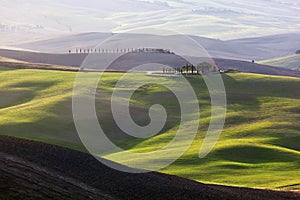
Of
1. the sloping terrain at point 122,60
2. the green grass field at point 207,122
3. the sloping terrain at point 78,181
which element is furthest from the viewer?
the sloping terrain at point 122,60

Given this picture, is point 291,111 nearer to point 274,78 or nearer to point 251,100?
point 251,100

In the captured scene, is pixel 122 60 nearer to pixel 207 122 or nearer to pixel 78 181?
pixel 207 122

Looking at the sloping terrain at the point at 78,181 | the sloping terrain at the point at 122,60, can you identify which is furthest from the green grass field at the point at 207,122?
the sloping terrain at the point at 122,60

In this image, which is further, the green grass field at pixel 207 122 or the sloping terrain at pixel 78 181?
the green grass field at pixel 207 122

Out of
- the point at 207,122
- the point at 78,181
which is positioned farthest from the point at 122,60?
the point at 78,181

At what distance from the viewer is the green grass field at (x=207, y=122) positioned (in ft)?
178

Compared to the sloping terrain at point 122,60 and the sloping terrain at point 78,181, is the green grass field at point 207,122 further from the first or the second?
the sloping terrain at point 122,60

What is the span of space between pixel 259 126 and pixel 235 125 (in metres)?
3.68

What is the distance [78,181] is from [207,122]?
51.5m

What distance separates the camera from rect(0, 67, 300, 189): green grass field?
54125 millimetres

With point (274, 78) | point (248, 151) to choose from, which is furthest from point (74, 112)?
point (274, 78)

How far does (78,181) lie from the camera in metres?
31.9

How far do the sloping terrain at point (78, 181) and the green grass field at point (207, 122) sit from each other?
532 inches

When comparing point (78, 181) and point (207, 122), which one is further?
point (207, 122)
